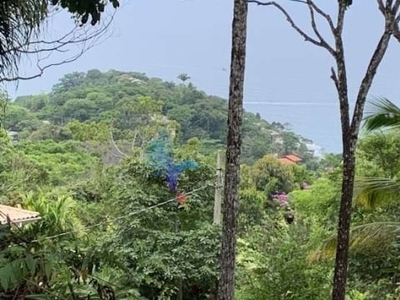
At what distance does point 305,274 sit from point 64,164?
6274 millimetres

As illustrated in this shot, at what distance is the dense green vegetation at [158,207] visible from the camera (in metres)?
0.89

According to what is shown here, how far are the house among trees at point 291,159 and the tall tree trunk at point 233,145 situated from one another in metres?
5.89

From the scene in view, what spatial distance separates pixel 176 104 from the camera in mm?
9102

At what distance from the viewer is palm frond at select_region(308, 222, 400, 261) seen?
3807 millimetres

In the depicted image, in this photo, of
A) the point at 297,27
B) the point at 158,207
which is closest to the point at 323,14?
the point at 297,27

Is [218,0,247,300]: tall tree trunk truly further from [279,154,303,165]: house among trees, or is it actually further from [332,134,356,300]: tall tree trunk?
[279,154,303,165]: house among trees

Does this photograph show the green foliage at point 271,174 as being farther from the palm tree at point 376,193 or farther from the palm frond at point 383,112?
the palm frond at point 383,112

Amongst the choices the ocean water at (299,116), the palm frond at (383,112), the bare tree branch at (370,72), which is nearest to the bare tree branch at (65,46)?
the bare tree branch at (370,72)

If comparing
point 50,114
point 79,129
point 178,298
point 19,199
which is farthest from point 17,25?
point 50,114

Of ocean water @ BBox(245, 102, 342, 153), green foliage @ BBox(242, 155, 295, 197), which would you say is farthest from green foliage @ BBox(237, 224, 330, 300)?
ocean water @ BBox(245, 102, 342, 153)

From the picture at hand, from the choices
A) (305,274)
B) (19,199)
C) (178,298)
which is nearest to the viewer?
(305,274)

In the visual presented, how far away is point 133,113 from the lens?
896 centimetres

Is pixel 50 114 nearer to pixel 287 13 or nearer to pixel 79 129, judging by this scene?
pixel 79 129

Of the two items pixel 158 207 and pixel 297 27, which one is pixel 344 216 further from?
pixel 158 207
